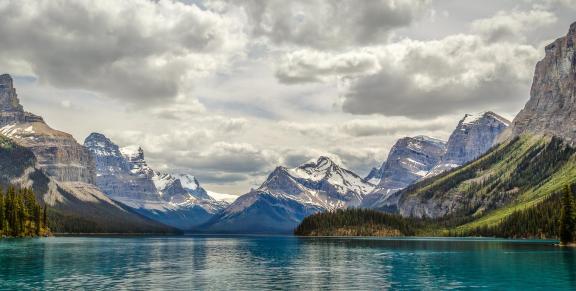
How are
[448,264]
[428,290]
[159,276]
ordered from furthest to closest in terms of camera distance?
[448,264] → [159,276] → [428,290]

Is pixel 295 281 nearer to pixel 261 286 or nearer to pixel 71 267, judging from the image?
pixel 261 286

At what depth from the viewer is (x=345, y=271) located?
368ft

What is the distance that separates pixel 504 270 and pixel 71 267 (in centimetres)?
8088

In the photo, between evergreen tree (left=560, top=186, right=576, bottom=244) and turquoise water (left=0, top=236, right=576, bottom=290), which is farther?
evergreen tree (left=560, top=186, right=576, bottom=244)

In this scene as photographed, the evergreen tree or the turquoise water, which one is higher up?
the evergreen tree

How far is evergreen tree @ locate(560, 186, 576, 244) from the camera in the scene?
189 m

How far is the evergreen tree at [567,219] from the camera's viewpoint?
621 feet

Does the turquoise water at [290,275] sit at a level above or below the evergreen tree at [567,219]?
below

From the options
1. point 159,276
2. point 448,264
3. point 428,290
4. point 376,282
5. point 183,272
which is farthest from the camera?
point 448,264

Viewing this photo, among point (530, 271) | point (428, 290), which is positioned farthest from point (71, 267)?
point (530, 271)

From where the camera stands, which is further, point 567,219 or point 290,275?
point 567,219

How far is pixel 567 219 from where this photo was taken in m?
191

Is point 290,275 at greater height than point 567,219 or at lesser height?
lesser

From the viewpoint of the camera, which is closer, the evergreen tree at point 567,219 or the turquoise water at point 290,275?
the turquoise water at point 290,275
